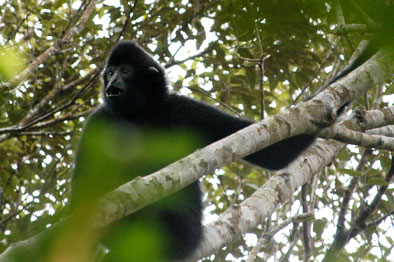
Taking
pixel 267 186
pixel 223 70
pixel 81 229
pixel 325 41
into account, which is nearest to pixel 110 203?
pixel 81 229

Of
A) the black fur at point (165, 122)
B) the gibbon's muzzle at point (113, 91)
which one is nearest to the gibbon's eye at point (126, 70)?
the black fur at point (165, 122)

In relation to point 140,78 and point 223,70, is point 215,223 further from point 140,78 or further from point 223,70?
point 223,70

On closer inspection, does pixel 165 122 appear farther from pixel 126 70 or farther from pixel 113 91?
pixel 126 70

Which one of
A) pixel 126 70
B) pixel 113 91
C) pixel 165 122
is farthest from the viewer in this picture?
pixel 126 70

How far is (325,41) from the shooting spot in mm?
5992

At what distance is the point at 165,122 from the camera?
545cm

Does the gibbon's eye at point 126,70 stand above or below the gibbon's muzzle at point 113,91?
above

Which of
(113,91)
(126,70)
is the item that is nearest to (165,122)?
(113,91)

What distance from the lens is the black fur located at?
16.3ft

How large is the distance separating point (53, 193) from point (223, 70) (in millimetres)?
3131

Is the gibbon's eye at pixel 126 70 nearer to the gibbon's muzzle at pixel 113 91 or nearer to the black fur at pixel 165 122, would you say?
the black fur at pixel 165 122

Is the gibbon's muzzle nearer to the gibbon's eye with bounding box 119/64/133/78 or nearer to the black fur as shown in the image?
the black fur

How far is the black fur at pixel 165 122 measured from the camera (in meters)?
4.96

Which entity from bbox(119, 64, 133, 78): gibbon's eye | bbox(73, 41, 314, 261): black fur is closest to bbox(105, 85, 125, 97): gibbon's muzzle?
bbox(73, 41, 314, 261): black fur
